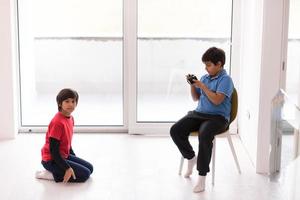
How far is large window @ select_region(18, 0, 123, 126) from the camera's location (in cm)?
595

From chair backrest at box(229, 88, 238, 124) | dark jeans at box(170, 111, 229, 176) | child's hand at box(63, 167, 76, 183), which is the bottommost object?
child's hand at box(63, 167, 76, 183)

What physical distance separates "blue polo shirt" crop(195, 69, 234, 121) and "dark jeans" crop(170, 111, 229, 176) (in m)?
0.04

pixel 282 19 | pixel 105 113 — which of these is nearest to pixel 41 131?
pixel 105 113

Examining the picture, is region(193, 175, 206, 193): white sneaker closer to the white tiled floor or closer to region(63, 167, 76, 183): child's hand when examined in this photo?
the white tiled floor

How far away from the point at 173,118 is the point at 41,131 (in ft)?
4.72

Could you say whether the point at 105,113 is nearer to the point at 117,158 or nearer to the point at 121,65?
the point at 121,65

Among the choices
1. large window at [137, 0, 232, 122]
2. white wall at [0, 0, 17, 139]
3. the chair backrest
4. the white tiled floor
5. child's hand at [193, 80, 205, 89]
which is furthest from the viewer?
large window at [137, 0, 232, 122]

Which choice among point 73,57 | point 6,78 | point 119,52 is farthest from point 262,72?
point 6,78

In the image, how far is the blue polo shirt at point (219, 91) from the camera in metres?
4.43

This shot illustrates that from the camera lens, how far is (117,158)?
5168 mm

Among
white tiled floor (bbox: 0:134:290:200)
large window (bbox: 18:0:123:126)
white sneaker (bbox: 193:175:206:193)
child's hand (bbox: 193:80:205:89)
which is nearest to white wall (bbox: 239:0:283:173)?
white tiled floor (bbox: 0:134:290:200)

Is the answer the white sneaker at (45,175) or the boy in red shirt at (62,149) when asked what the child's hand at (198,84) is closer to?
the boy in red shirt at (62,149)

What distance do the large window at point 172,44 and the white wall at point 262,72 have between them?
2.31 feet

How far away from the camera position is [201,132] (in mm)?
4391
